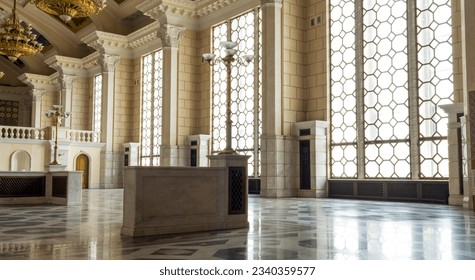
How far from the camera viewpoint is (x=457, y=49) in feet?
38.1

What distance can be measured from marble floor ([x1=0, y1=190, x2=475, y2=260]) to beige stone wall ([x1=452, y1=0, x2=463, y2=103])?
429 centimetres

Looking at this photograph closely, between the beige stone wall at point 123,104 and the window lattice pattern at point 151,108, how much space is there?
3.69 feet

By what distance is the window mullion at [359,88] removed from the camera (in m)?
14.2

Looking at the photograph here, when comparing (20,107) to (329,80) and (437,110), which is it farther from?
(437,110)

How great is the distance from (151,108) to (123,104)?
2560 millimetres

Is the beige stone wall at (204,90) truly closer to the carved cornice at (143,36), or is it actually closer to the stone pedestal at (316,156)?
the carved cornice at (143,36)

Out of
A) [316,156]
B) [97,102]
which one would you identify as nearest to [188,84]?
[316,156]

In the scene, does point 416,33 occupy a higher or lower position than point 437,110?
higher

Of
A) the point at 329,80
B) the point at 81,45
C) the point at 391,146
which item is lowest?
the point at 391,146

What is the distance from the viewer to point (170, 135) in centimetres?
2006

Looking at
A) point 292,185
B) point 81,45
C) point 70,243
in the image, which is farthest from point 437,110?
point 81,45

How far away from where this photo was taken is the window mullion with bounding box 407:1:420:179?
12.8m

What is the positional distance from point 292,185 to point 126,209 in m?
9.69

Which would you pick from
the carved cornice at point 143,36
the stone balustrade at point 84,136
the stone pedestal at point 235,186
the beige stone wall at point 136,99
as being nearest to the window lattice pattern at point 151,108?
the beige stone wall at point 136,99
